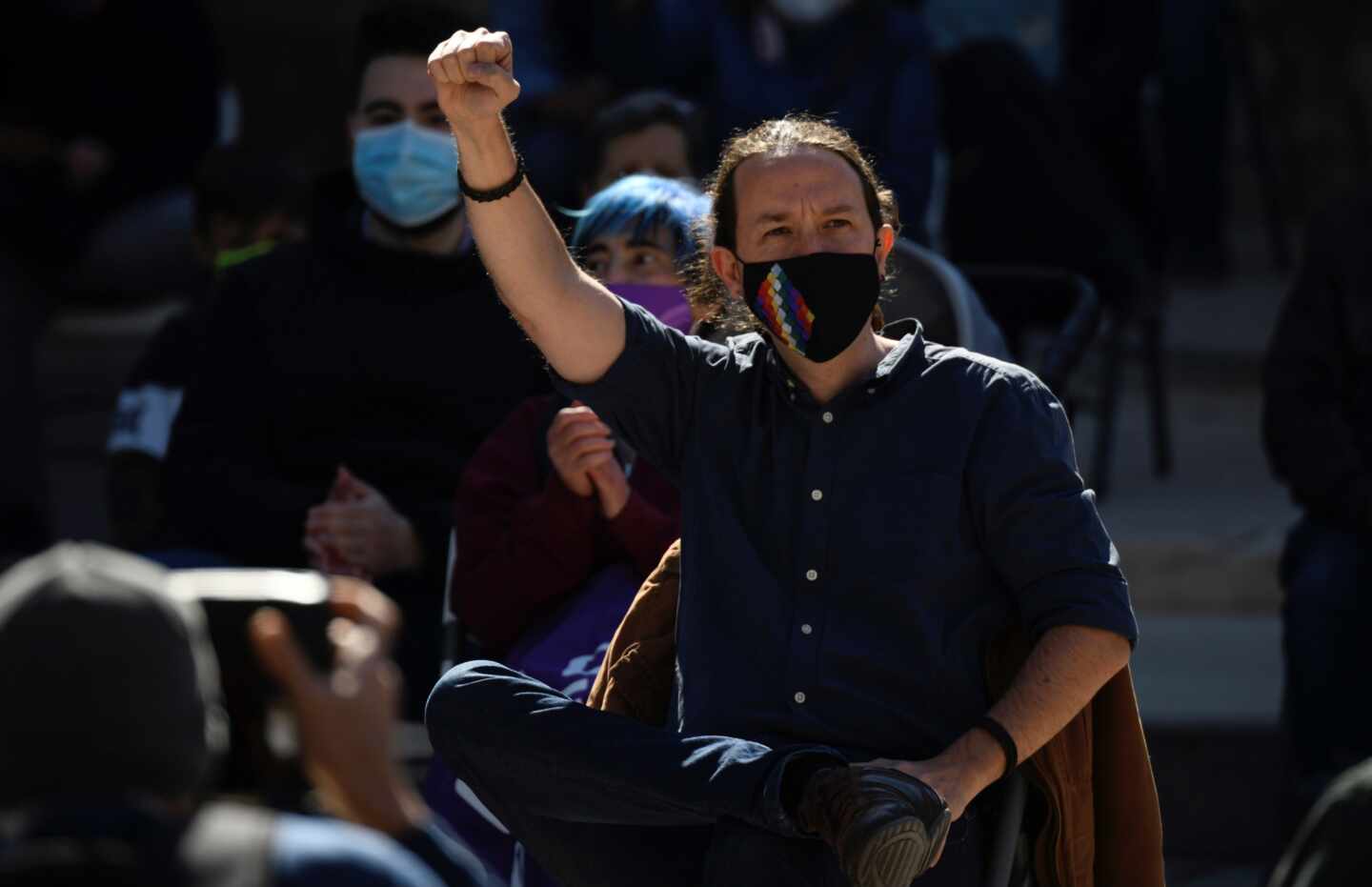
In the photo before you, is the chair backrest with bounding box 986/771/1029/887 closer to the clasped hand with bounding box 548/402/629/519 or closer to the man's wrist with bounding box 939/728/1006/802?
the man's wrist with bounding box 939/728/1006/802

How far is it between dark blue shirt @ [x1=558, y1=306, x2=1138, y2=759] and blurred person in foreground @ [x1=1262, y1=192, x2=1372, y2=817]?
5.39 ft

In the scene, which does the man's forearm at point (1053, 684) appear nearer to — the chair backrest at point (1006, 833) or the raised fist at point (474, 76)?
the chair backrest at point (1006, 833)

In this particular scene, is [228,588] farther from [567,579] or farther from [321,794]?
[567,579]

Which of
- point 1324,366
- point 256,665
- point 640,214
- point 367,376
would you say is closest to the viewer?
point 256,665

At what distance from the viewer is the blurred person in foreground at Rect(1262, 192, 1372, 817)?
4965 millimetres

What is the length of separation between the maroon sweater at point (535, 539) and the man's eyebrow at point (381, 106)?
1121 mm

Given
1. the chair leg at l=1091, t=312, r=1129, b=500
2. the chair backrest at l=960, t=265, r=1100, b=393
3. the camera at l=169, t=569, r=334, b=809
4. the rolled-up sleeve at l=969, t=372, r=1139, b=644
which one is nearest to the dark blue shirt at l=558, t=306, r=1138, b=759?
the rolled-up sleeve at l=969, t=372, r=1139, b=644

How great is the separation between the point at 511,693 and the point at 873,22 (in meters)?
3.43

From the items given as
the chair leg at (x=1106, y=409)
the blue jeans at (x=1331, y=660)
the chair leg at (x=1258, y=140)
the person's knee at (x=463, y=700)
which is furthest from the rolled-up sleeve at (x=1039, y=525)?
the chair leg at (x=1258, y=140)

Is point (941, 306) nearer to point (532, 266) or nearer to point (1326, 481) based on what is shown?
point (1326, 481)

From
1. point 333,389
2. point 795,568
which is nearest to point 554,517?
point 795,568

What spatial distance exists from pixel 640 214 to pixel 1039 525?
1.21m

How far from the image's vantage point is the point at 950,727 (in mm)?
3387

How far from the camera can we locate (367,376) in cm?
481
